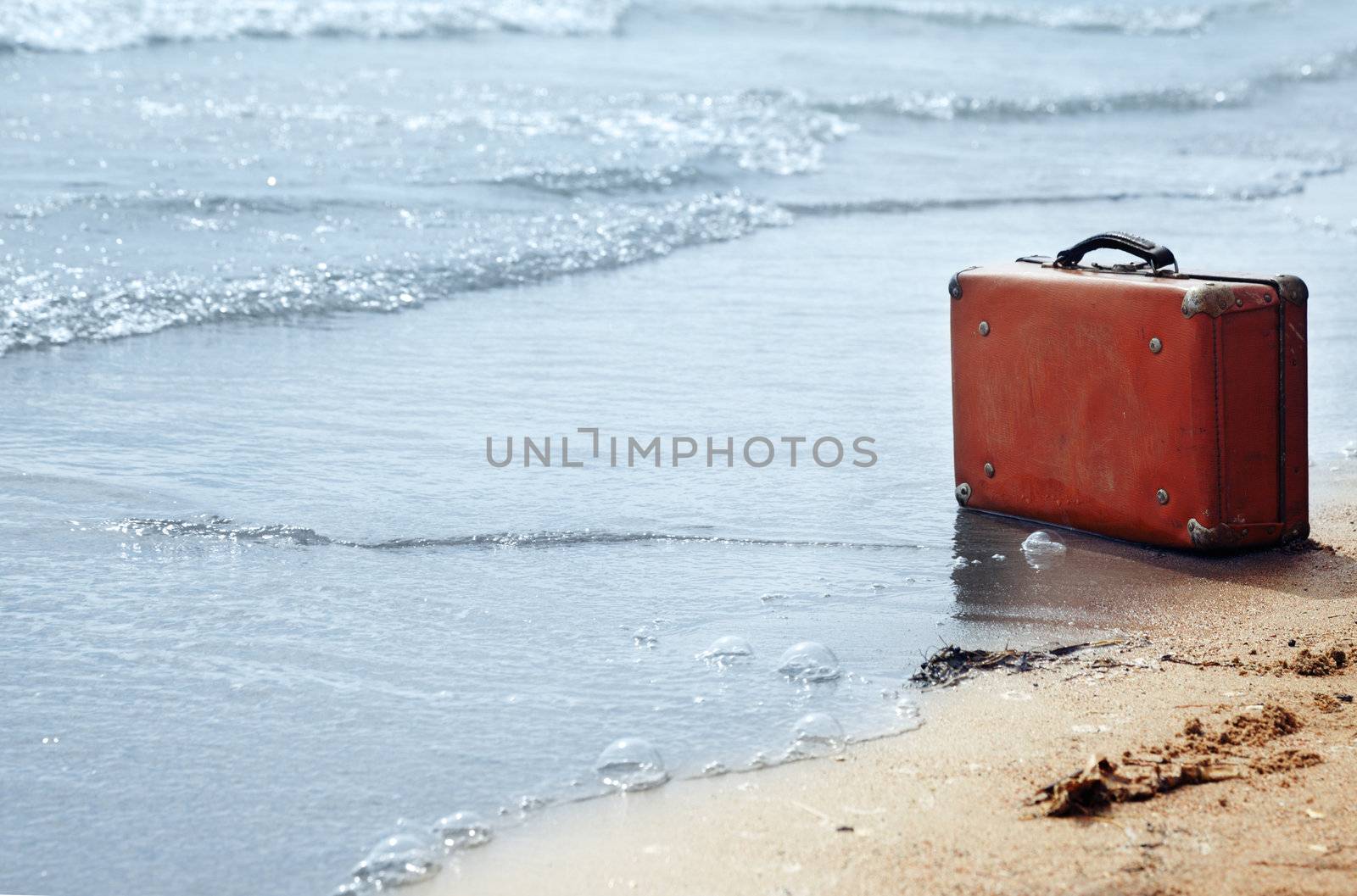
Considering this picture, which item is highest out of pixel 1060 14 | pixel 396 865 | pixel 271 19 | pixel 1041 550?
pixel 1060 14

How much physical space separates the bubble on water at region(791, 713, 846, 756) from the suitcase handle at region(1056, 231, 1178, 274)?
4.49 feet

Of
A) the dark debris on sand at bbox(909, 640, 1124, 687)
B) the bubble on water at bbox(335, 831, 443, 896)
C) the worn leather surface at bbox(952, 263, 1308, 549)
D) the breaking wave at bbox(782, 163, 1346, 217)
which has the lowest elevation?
the bubble on water at bbox(335, 831, 443, 896)

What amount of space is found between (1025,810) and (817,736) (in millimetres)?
405

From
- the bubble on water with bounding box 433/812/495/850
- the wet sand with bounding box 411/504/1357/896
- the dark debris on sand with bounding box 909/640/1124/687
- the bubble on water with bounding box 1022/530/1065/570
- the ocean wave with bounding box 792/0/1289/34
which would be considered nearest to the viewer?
the wet sand with bounding box 411/504/1357/896

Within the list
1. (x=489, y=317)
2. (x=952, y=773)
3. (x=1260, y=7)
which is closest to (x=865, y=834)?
(x=952, y=773)

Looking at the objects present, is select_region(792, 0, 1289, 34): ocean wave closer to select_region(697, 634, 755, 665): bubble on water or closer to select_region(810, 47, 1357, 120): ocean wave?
select_region(810, 47, 1357, 120): ocean wave

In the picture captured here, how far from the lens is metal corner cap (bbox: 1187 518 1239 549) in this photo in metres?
3.18

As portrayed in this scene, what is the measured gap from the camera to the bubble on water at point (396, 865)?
199cm

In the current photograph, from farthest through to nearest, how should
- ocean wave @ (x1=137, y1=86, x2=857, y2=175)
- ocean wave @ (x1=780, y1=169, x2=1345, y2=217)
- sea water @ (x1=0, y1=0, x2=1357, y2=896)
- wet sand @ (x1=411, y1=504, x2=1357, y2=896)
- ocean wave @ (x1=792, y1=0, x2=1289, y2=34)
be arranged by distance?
ocean wave @ (x1=792, y1=0, x2=1289, y2=34) < ocean wave @ (x1=137, y1=86, x2=857, y2=175) < ocean wave @ (x1=780, y1=169, x2=1345, y2=217) < sea water @ (x1=0, y1=0, x2=1357, y2=896) < wet sand @ (x1=411, y1=504, x2=1357, y2=896)

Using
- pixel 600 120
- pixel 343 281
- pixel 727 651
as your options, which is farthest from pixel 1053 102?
pixel 727 651

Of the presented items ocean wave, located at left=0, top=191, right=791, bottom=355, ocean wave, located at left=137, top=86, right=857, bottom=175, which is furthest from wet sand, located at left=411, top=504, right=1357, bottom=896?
ocean wave, located at left=137, top=86, right=857, bottom=175

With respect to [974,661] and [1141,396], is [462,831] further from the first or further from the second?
[1141,396]

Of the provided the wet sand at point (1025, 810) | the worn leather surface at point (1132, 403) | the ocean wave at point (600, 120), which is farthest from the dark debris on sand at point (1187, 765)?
the ocean wave at point (600, 120)

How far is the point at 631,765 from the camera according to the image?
2.28 metres
